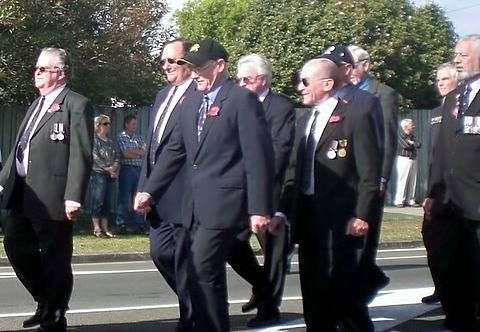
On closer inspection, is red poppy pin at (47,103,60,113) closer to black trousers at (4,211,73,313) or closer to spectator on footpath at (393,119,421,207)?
black trousers at (4,211,73,313)

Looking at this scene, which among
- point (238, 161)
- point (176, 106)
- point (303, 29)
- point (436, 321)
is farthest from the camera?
point (303, 29)

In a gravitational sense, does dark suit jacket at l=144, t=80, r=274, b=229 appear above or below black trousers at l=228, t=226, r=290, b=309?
above

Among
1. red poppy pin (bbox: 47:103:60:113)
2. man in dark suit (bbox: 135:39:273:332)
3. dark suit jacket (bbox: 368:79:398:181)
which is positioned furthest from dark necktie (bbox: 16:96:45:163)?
dark suit jacket (bbox: 368:79:398:181)

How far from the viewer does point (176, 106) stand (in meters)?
7.81

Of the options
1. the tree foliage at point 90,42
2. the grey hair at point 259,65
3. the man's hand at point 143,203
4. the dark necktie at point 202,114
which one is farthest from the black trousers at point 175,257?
the tree foliage at point 90,42

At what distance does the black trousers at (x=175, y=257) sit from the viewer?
7.46 m

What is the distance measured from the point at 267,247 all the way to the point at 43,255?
1.96 m

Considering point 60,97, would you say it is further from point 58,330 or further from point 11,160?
point 58,330

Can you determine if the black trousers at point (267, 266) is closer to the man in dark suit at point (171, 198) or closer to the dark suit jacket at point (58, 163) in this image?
the man in dark suit at point (171, 198)

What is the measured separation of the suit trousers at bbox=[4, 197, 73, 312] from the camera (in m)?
7.85

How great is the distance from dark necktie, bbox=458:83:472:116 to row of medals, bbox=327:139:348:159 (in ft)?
2.66

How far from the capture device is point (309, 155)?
294 inches

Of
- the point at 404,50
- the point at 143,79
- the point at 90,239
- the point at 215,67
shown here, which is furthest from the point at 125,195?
the point at 404,50

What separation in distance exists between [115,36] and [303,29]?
1371 cm
